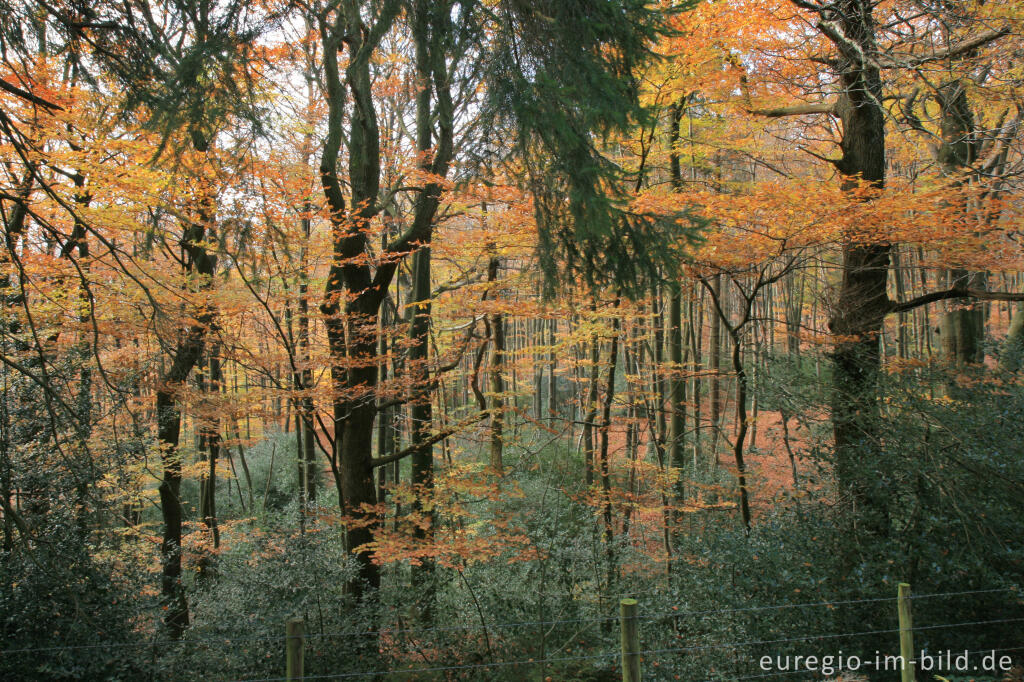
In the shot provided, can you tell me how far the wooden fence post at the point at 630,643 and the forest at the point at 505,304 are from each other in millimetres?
27

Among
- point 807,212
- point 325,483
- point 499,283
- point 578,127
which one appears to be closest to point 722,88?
point 807,212

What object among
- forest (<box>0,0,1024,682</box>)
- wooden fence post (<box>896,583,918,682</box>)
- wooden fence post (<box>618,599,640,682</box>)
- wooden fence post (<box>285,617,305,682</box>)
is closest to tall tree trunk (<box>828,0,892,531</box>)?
forest (<box>0,0,1024,682</box>)

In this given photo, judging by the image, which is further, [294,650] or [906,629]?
[906,629]

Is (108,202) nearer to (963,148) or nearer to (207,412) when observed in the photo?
(207,412)

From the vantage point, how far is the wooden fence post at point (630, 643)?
3016 millimetres

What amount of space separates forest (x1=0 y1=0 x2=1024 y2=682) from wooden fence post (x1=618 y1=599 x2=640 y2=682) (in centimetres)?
3

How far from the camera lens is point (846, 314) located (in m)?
6.14

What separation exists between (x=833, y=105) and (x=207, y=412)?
27.6ft

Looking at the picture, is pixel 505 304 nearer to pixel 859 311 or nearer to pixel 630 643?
pixel 859 311

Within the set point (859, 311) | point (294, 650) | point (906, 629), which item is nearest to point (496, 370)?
point (859, 311)

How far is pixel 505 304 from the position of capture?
638 centimetres

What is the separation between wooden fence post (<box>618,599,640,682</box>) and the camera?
302 cm

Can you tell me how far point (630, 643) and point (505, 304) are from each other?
395 centimetres

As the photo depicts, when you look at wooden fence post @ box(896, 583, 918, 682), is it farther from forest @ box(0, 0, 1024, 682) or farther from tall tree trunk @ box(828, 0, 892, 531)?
tall tree trunk @ box(828, 0, 892, 531)
